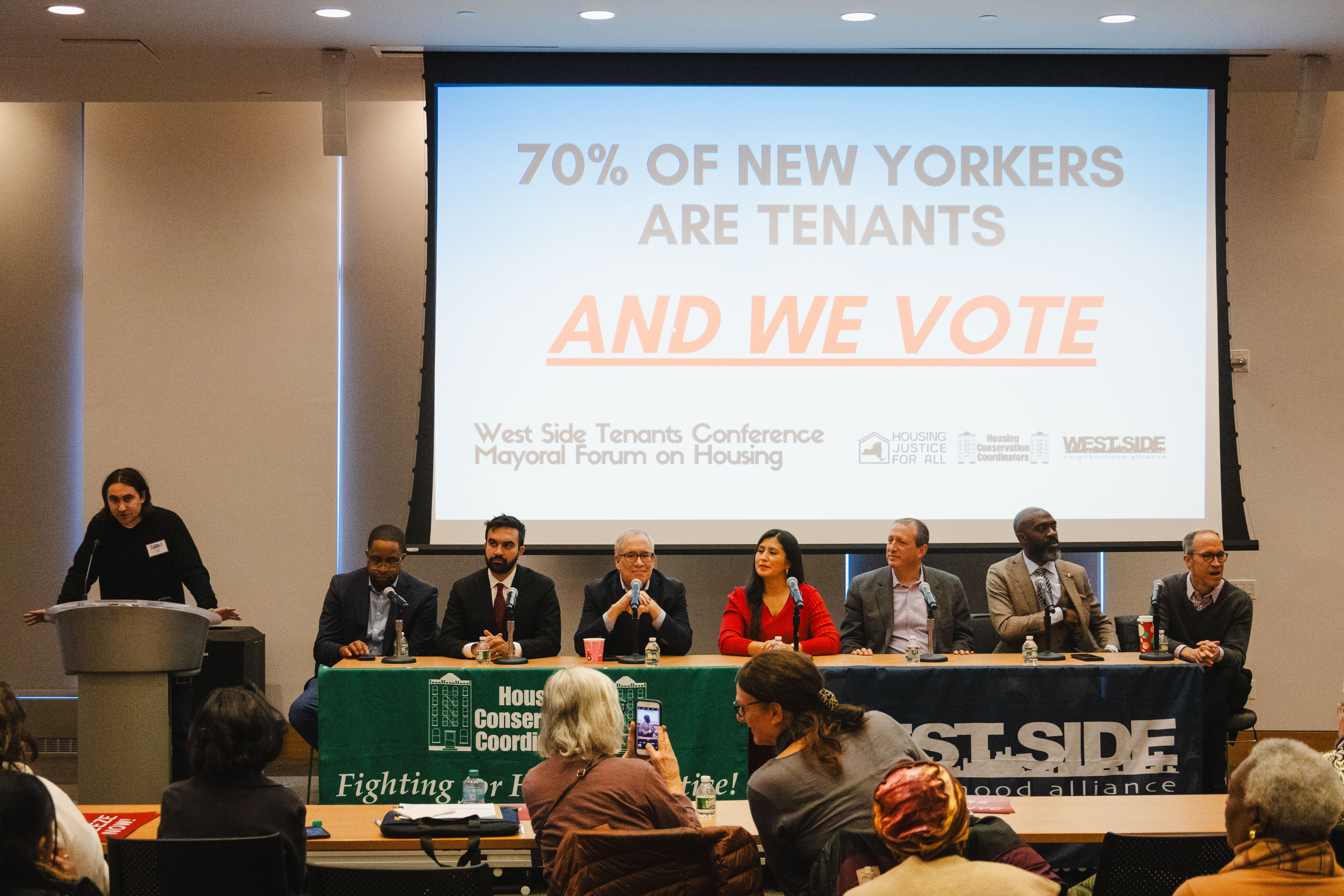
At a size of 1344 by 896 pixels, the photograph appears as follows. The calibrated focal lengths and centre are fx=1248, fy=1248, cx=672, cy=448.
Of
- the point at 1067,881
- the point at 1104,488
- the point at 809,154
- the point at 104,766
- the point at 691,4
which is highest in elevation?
→ the point at 691,4

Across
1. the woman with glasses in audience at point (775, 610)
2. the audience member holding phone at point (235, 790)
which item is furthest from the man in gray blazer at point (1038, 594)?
the audience member holding phone at point (235, 790)

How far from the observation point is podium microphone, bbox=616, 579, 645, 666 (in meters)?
4.88

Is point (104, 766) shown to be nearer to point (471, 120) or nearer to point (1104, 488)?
point (471, 120)

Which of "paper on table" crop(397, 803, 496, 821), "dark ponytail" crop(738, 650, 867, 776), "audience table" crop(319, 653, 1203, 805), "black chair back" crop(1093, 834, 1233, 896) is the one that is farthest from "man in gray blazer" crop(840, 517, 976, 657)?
"black chair back" crop(1093, 834, 1233, 896)

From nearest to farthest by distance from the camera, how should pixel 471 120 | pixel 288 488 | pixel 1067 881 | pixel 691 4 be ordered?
pixel 1067 881, pixel 691 4, pixel 471 120, pixel 288 488

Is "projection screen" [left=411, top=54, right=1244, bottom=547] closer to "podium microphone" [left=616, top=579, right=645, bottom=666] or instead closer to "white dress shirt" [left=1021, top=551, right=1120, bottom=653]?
"white dress shirt" [left=1021, top=551, right=1120, bottom=653]

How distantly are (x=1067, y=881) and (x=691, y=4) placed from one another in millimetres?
3832

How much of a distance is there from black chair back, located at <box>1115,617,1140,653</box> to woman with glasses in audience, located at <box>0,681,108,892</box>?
4.51m

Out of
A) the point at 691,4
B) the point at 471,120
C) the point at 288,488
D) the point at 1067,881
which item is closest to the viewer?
the point at 1067,881

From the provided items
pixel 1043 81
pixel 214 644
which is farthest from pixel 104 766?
pixel 1043 81

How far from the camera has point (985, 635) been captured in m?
5.71

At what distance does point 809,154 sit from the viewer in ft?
20.3

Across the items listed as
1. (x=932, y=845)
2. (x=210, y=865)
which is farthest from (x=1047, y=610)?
(x=210, y=865)

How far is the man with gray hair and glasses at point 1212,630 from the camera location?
5.12m
